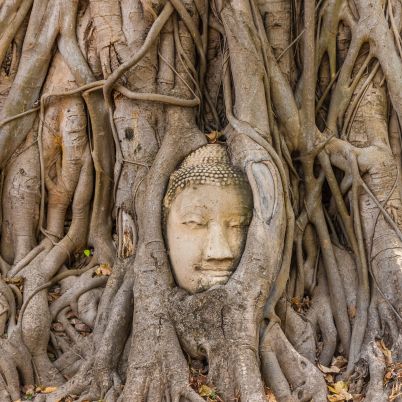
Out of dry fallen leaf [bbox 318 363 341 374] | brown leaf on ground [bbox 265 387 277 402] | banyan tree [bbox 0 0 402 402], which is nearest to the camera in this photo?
brown leaf on ground [bbox 265 387 277 402]

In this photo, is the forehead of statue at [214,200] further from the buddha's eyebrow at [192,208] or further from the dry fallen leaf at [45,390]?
the dry fallen leaf at [45,390]

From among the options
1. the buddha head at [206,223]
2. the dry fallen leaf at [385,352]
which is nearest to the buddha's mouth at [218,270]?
the buddha head at [206,223]

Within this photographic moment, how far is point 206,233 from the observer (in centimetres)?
364

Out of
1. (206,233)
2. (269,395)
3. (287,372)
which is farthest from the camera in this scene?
(206,233)

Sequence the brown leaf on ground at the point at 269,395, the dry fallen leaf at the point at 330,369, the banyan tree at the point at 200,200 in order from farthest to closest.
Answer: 1. the dry fallen leaf at the point at 330,369
2. the banyan tree at the point at 200,200
3. the brown leaf on ground at the point at 269,395

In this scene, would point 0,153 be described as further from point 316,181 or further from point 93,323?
point 316,181

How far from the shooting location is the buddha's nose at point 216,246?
11.6 ft

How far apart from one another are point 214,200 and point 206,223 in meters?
0.14

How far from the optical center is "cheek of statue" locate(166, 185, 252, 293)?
3.58m

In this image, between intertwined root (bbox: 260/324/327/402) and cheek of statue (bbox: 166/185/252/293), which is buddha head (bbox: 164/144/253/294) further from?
intertwined root (bbox: 260/324/327/402)

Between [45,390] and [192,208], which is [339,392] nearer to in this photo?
A: [192,208]

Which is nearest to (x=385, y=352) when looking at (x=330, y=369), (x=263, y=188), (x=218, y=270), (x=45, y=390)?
(x=330, y=369)

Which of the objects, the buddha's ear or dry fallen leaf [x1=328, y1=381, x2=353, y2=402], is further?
the buddha's ear

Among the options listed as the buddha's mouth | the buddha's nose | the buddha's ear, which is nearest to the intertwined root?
the buddha's mouth
